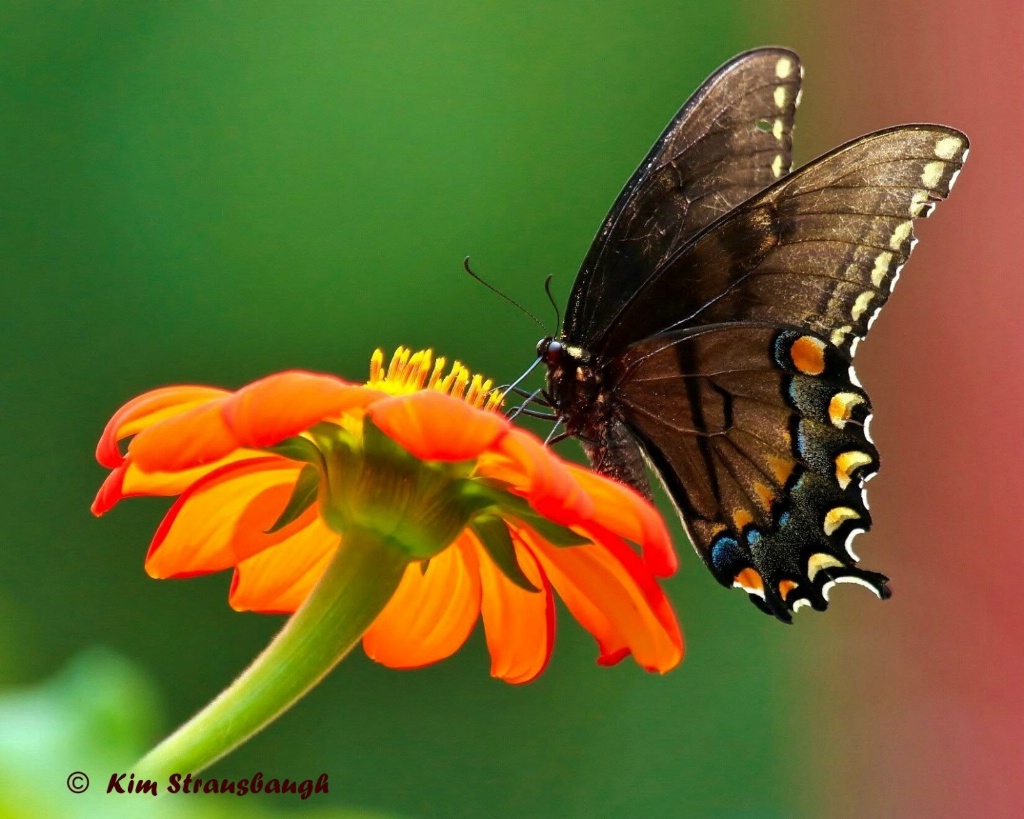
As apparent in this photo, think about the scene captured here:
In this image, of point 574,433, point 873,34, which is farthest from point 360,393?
point 873,34

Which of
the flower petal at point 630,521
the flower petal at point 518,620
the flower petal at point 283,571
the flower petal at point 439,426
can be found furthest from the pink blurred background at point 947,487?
the flower petal at point 439,426

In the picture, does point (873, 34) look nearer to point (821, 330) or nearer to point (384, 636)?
point (821, 330)

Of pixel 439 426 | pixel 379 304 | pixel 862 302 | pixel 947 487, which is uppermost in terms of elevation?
pixel 439 426

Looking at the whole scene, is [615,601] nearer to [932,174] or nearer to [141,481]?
[141,481]

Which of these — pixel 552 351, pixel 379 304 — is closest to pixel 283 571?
pixel 552 351

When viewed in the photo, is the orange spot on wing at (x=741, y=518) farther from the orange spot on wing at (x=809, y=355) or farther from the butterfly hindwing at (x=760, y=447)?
the orange spot on wing at (x=809, y=355)

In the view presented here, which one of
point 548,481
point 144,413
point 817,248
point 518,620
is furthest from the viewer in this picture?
point 817,248
